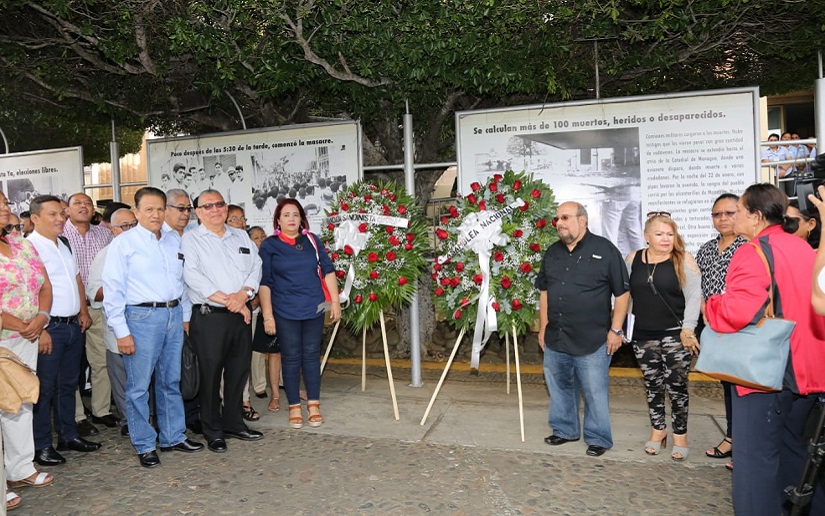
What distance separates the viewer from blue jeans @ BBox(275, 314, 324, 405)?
5824mm

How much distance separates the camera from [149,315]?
502 centimetres

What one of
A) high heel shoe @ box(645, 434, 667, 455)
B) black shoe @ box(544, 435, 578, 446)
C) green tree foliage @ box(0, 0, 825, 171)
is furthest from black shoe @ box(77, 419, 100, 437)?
high heel shoe @ box(645, 434, 667, 455)

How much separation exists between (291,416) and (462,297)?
73.9 inches

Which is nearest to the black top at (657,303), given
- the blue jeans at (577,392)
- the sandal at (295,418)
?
the blue jeans at (577,392)

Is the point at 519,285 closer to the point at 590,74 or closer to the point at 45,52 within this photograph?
the point at 590,74

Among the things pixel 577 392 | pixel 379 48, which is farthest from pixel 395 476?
pixel 379 48

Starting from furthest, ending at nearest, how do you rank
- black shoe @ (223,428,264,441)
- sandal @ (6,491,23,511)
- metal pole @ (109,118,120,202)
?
1. metal pole @ (109,118,120,202)
2. black shoe @ (223,428,264,441)
3. sandal @ (6,491,23,511)

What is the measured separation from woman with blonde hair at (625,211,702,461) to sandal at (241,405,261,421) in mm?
3516

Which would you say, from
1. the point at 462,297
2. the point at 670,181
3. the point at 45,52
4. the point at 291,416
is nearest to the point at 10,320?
the point at 291,416

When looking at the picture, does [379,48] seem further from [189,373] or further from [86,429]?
[86,429]

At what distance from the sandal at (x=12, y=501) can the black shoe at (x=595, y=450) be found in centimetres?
401

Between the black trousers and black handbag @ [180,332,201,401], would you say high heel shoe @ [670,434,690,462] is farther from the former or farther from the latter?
black handbag @ [180,332,201,401]

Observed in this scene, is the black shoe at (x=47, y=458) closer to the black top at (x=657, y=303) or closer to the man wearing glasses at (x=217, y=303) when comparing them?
the man wearing glasses at (x=217, y=303)

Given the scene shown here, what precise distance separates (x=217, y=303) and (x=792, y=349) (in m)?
4.00
